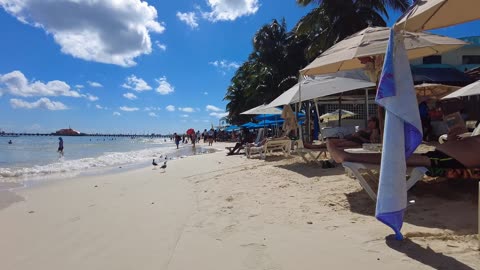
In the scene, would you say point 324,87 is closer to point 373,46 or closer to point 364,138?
point 364,138

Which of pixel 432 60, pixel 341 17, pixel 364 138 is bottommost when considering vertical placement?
pixel 364 138

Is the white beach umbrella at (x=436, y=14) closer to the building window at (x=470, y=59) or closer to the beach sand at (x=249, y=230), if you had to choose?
the beach sand at (x=249, y=230)

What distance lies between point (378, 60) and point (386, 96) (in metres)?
2.61

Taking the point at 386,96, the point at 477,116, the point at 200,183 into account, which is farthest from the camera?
the point at 477,116

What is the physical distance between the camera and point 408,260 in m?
2.93

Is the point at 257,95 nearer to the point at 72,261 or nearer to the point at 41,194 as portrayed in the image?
the point at 41,194

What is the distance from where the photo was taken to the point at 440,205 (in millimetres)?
4410

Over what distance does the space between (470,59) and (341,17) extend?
35.7 ft

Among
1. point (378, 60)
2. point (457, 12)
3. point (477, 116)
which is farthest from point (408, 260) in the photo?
point (477, 116)

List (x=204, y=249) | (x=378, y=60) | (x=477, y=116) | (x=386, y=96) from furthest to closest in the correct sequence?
(x=477, y=116), (x=378, y=60), (x=204, y=249), (x=386, y=96)

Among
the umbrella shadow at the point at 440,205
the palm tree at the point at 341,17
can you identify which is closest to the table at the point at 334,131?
the umbrella shadow at the point at 440,205

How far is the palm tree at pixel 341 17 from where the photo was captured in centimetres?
2023

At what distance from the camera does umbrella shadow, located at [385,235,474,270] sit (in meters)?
2.76

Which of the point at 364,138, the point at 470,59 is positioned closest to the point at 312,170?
the point at 364,138
